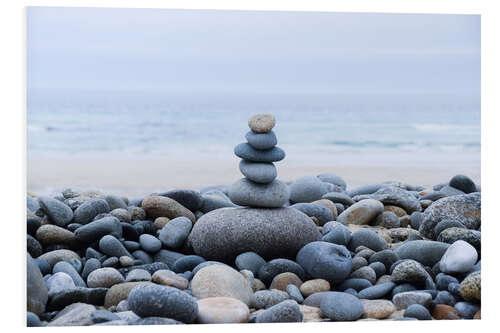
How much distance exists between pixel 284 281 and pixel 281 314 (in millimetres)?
709

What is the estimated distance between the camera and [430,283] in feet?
13.9

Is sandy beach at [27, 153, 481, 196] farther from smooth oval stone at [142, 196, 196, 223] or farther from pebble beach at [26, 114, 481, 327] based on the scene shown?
pebble beach at [26, 114, 481, 327]

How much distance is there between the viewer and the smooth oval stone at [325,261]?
443 cm

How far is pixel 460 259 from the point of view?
4.27m

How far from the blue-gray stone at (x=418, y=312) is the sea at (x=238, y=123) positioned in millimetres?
14098

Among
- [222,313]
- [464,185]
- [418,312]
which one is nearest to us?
[222,313]

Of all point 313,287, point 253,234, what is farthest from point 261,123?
point 313,287

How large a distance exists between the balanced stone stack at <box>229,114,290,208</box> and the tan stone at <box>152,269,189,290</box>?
969 millimetres

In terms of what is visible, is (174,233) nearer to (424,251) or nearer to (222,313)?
(222,313)

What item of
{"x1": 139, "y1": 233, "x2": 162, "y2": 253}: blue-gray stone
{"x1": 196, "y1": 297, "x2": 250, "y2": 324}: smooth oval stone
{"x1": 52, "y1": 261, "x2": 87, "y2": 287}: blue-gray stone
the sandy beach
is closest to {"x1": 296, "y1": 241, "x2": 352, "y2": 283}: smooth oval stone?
{"x1": 196, "y1": 297, "x2": 250, "y2": 324}: smooth oval stone

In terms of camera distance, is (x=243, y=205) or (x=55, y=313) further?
(x=243, y=205)

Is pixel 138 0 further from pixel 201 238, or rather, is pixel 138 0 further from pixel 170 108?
pixel 170 108
